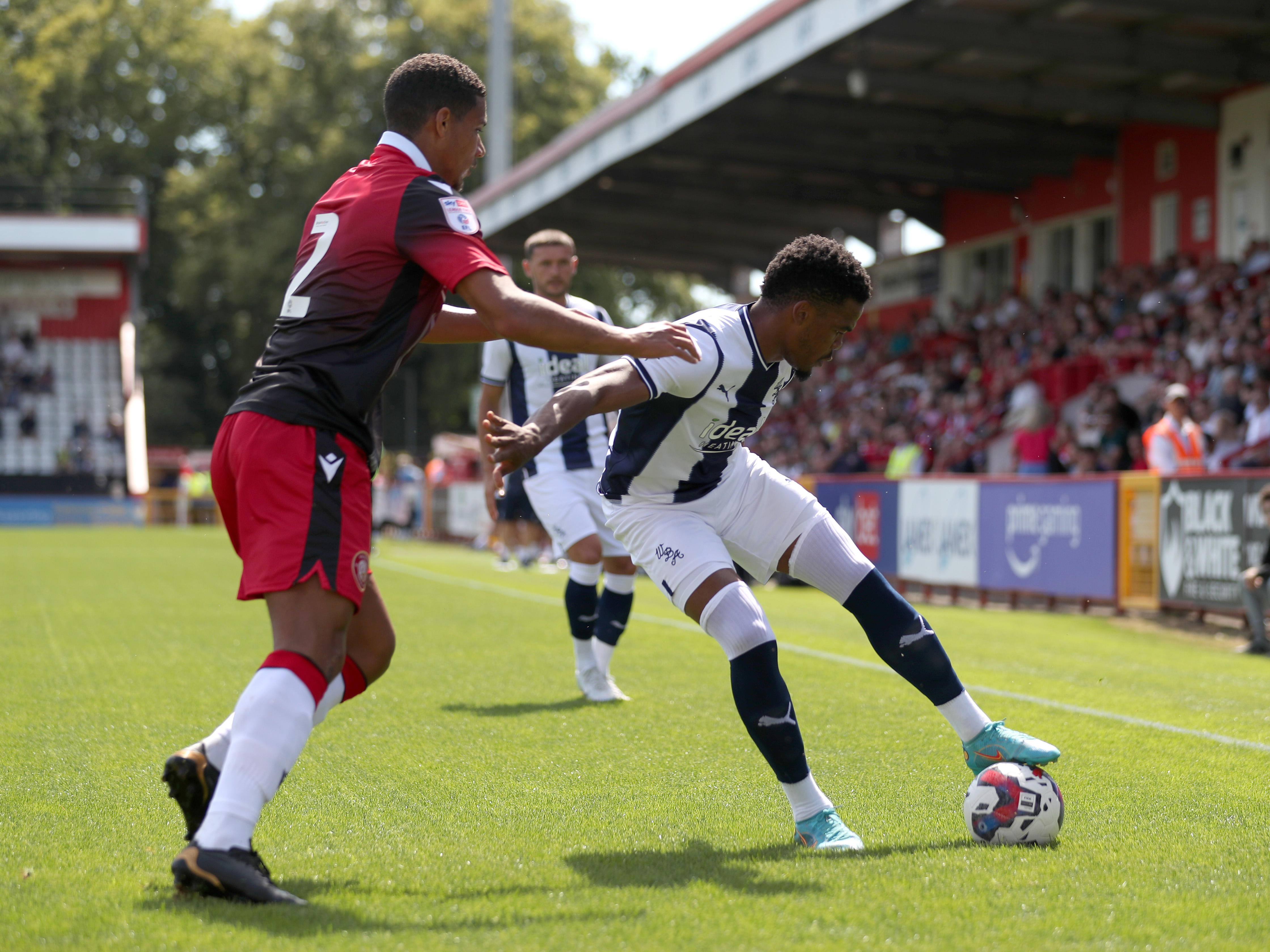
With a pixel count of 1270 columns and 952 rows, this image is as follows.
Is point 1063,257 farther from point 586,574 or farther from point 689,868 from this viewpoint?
point 689,868

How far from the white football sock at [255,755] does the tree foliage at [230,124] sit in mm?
42749

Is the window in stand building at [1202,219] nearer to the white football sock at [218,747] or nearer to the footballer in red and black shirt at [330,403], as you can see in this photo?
the footballer in red and black shirt at [330,403]

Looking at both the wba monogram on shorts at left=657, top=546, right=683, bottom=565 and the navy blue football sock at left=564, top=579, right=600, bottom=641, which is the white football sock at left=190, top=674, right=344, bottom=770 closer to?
the wba monogram on shorts at left=657, top=546, right=683, bottom=565

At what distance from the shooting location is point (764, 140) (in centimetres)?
2552

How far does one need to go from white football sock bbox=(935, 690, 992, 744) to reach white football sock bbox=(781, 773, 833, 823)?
0.55 meters

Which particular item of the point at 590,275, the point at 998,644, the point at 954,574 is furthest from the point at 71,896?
the point at 590,275

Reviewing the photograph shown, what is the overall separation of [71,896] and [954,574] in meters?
12.6

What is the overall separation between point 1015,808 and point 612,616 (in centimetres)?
348

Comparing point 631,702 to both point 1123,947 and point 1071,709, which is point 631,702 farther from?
point 1123,947

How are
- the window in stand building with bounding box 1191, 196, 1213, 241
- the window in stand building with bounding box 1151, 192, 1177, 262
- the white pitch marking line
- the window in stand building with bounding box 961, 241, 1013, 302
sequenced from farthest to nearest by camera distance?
the window in stand building with bounding box 961, 241, 1013, 302, the window in stand building with bounding box 1151, 192, 1177, 262, the window in stand building with bounding box 1191, 196, 1213, 241, the white pitch marking line

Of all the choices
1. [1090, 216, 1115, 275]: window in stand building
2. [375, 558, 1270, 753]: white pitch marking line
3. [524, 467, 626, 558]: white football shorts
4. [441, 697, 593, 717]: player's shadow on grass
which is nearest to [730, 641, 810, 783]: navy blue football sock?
[375, 558, 1270, 753]: white pitch marking line

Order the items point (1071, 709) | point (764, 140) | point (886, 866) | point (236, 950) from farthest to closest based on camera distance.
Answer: point (764, 140), point (1071, 709), point (886, 866), point (236, 950)

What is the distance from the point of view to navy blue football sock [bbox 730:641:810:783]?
13.2ft

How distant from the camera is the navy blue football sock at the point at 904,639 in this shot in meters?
4.34
